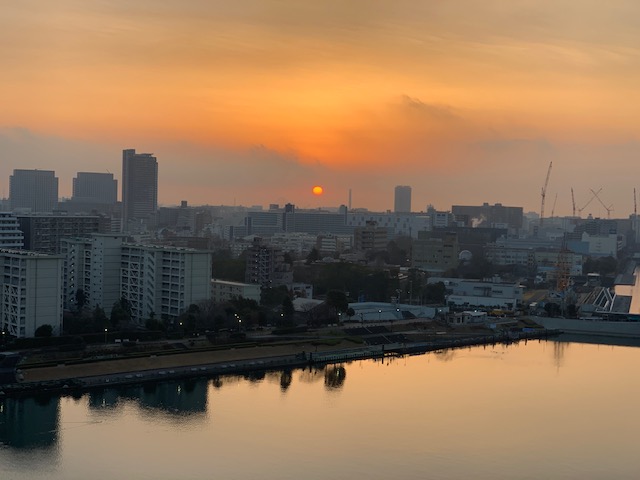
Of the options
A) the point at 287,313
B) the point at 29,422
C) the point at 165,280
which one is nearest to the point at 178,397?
the point at 29,422

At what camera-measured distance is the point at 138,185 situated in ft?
135

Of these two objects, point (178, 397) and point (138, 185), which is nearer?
point (178, 397)

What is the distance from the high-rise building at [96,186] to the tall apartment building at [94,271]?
32.4 meters

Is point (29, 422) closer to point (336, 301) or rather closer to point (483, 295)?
point (336, 301)

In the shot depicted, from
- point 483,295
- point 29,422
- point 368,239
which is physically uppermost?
point 368,239

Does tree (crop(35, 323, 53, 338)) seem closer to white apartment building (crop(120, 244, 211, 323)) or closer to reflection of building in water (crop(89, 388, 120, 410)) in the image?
reflection of building in water (crop(89, 388, 120, 410))

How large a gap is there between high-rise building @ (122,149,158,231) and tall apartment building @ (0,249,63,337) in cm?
3000

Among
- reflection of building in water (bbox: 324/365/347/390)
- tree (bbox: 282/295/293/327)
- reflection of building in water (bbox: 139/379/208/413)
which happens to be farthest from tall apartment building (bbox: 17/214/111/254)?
reflection of building in water (bbox: 139/379/208/413)

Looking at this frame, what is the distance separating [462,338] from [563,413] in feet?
15.3

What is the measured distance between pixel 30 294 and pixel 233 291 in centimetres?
387

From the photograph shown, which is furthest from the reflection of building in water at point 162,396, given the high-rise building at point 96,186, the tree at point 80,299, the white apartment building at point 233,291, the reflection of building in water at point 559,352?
the high-rise building at point 96,186

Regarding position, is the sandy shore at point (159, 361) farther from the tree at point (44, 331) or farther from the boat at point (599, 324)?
the boat at point (599, 324)

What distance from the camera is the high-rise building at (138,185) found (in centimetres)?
4047

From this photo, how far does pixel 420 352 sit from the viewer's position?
11.9 meters
